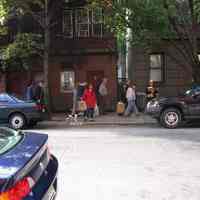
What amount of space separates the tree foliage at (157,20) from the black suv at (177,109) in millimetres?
3293

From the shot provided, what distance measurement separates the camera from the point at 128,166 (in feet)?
33.5

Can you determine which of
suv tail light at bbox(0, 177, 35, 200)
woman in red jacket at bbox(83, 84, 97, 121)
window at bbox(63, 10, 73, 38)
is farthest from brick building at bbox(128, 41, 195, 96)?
suv tail light at bbox(0, 177, 35, 200)

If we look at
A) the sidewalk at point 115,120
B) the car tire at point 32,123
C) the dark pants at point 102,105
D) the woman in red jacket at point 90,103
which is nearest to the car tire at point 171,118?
the sidewalk at point 115,120

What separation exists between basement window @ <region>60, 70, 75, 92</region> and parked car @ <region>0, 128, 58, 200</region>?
22.4 m

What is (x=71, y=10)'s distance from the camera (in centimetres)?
2738

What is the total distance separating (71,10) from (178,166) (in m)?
18.3

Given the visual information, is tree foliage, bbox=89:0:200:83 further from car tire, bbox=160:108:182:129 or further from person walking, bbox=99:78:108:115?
car tire, bbox=160:108:182:129

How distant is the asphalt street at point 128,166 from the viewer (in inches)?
314

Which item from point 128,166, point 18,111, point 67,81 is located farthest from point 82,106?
point 128,166

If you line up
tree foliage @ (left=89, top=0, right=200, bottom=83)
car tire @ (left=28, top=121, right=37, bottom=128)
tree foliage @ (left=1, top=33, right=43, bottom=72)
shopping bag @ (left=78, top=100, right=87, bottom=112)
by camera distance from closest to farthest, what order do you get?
car tire @ (left=28, top=121, right=37, bottom=128) → tree foliage @ (left=89, top=0, right=200, bottom=83) → shopping bag @ (left=78, top=100, right=87, bottom=112) → tree foliage @ (left=1, top=33, right=43, bottom=72)

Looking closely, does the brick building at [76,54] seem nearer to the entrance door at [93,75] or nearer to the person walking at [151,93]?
the entrance door at [93,75]

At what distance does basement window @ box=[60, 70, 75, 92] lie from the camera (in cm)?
2789

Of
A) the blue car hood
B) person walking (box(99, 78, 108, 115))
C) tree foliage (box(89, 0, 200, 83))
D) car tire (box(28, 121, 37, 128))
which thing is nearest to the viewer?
the blue car hood

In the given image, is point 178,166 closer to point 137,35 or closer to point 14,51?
point 137,35
